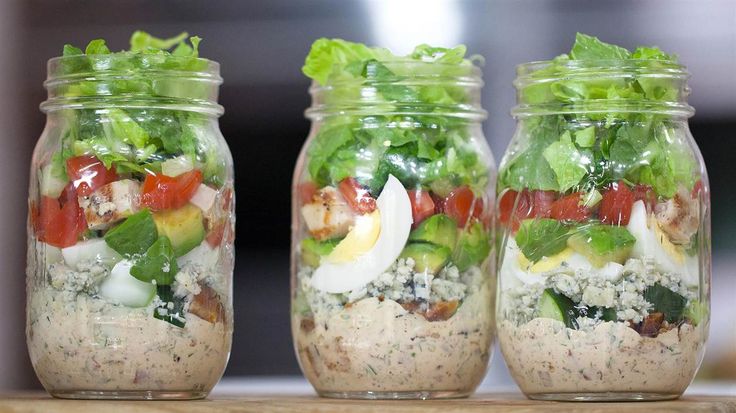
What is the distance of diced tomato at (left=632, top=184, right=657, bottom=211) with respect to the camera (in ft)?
3.47

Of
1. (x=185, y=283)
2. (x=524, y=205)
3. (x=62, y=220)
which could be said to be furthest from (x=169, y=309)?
(x=524, y=205)

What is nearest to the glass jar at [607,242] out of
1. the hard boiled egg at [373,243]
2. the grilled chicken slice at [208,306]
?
the hard boiled egg at [373,243]


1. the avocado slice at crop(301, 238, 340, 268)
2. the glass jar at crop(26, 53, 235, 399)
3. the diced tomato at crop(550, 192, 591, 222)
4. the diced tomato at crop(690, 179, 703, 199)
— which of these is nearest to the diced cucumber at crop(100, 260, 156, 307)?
the glass jar at crop(26, 53, 235, 399)

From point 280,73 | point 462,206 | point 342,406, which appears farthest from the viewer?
point 280,73

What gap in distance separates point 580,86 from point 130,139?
42cm

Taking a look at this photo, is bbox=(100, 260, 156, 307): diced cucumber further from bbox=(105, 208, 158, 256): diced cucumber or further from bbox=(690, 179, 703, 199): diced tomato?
bbox=(690, 179, 703, 199): diced tomato

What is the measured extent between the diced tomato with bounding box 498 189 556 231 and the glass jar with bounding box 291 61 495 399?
0.03m

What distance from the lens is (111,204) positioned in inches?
42.3

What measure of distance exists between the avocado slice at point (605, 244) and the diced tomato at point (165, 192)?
367mm

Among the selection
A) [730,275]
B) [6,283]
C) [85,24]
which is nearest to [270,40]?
[85,24]

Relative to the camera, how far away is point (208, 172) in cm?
113

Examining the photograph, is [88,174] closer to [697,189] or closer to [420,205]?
[420,205]

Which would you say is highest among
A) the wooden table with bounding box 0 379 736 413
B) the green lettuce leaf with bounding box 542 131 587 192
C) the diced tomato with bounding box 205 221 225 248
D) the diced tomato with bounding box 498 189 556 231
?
the green lettuce leaf with bounding box 542 131 587 192

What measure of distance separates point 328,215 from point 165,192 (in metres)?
0.16
